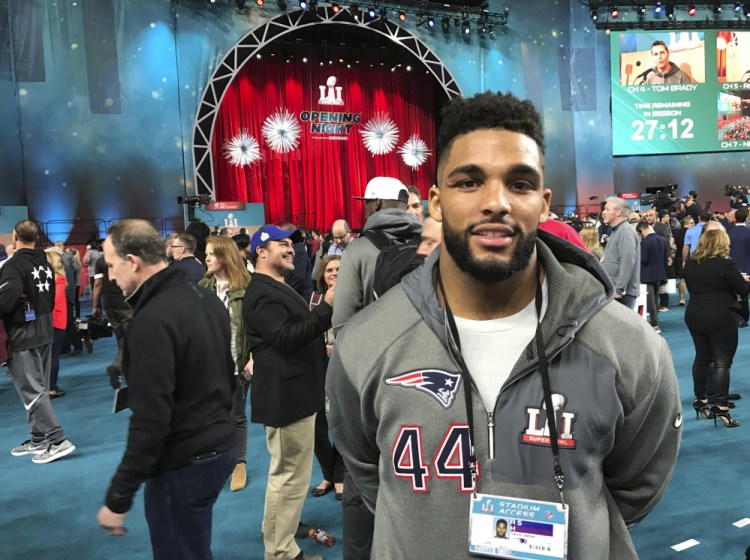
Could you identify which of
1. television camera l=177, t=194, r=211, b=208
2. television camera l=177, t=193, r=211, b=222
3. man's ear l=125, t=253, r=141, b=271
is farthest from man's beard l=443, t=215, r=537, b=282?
television camera l=177, t=194, r=211, b=208

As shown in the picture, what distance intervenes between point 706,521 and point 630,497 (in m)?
2.40

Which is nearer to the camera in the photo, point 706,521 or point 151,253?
point 151,253

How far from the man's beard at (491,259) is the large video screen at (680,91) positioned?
1921 cm

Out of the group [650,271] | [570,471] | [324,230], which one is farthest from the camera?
[324,230]

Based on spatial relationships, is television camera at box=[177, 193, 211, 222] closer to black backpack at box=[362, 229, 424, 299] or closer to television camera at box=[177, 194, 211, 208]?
television camera at box=[177, 194, 211, 208]

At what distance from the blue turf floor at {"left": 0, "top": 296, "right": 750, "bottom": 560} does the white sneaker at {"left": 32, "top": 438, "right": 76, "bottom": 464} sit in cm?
6

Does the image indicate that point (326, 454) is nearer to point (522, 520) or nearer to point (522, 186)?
point (522, 520)

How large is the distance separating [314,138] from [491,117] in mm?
18422

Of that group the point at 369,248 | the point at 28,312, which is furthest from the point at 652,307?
the point at 28,312

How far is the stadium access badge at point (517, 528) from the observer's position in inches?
45.1

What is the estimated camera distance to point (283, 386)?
2.91 meters

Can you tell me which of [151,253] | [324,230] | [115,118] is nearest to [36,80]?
[115,118]

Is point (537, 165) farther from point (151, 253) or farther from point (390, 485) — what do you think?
point (151, 253)

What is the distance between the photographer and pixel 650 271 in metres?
8.41
